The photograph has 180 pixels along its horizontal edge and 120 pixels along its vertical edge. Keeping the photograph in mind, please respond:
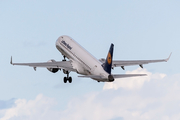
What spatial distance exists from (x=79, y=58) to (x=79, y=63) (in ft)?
2.84

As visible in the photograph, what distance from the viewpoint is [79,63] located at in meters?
86.6

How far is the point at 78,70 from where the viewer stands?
282 ft

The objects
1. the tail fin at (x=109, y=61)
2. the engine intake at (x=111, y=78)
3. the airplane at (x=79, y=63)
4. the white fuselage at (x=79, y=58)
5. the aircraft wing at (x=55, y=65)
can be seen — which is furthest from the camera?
the aircraft wing at (x=55, y=65)

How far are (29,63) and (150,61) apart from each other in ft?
69.0

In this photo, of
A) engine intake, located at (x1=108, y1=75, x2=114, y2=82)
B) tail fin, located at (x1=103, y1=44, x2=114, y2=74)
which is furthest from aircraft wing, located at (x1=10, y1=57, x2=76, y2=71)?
engine intake, located at (x1=108, y1=75, x2=114, y2=82)

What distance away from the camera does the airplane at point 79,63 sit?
76.5m

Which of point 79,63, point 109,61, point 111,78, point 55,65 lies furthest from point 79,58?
point 111,78

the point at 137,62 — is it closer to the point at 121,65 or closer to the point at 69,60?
the point at 121,65

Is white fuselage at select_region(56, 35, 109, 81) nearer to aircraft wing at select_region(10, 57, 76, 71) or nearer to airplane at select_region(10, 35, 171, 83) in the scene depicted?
airplane at select_region(10, 35, 171, 83)

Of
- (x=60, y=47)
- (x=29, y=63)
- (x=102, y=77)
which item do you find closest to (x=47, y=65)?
(x=29, y=63)

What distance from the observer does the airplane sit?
3010 inches

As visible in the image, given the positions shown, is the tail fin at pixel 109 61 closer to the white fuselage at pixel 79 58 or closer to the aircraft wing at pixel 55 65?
the white fuselage at pixel 79 58

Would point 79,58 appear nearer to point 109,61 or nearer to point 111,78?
point 109,61

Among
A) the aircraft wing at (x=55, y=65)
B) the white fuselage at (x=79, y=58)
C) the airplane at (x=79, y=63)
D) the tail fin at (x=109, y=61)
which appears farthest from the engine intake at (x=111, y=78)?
the aircraft wing at (x=55, y=65)
